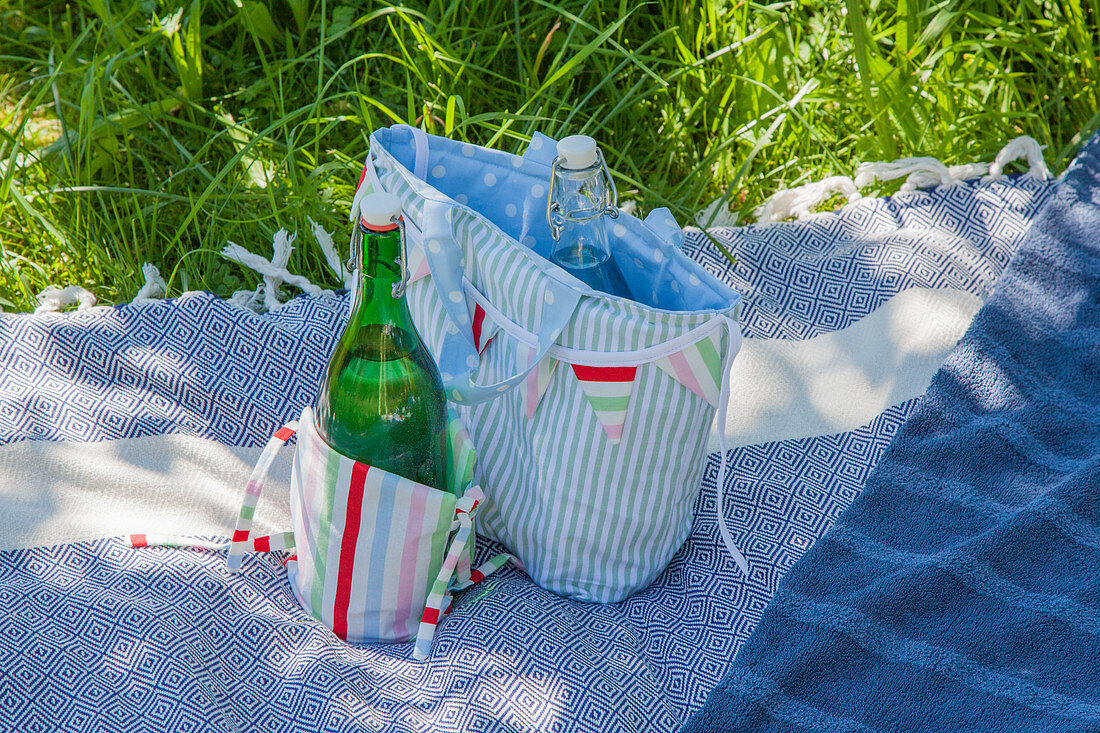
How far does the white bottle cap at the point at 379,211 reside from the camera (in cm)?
93

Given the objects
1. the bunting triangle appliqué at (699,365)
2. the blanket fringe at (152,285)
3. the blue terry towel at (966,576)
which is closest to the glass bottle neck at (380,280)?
the bunting triangle appliqué at (699,365)

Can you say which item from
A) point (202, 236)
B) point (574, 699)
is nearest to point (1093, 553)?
point (574, 699)

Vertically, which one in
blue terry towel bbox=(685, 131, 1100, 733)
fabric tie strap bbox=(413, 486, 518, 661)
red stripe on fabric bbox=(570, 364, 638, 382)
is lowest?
fabric tie strap bbox=(413, 486, 518, 661)

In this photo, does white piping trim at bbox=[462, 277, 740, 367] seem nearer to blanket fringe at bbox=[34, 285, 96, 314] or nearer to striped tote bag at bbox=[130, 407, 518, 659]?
striped tote bag at bbox=[130, 407, 518, 659]

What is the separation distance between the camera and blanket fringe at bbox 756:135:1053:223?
1.76m

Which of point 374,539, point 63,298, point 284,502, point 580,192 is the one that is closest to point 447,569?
point 374,539

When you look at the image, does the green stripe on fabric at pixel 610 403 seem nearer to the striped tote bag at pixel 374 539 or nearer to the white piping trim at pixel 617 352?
the white piping trim at pixel 617 352

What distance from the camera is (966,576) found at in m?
1.13

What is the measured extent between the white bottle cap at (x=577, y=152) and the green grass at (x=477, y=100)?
2.25ft

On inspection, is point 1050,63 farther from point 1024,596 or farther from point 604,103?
point 1024,596

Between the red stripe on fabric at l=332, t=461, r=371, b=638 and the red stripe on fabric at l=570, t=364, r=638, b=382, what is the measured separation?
0.24 meters

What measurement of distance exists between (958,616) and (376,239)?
746 mm

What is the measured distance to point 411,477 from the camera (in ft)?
3.57

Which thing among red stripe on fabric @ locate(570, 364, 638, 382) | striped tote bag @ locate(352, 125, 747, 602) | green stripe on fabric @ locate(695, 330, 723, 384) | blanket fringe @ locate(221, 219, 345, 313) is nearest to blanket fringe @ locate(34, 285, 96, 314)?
blanket fringe @ locate(221, 219, 345, 313)
